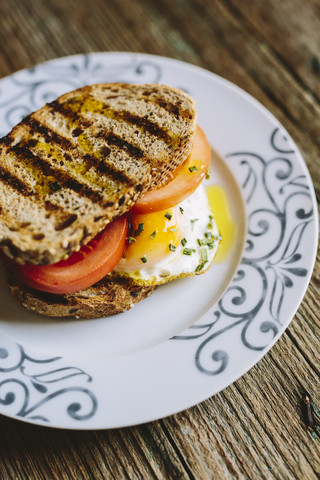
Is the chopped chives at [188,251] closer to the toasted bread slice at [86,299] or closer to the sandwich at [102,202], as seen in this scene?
the sandwich at [102,202]

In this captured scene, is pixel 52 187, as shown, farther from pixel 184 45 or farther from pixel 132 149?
pixel 184 45

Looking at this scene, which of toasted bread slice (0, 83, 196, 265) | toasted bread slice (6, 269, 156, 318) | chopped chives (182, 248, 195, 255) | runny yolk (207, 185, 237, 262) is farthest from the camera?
runny yolk (207, 185, 237, 262)

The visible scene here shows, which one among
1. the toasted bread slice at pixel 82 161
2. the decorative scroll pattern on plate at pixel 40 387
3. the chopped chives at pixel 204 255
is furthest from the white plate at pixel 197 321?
the toasted bread slice at pixel 82 161

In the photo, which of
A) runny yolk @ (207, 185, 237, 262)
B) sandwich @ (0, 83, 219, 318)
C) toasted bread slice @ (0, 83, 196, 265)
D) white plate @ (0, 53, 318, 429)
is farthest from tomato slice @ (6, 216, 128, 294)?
runny yolk @ (207, 185, 237, 262)

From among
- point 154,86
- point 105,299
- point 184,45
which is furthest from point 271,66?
Result: point 105,299

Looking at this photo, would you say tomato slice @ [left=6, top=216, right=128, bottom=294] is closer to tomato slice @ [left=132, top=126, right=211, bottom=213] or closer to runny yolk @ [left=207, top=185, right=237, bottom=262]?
tomato slice @ [left=132, top=126, right=211, bottom=213]

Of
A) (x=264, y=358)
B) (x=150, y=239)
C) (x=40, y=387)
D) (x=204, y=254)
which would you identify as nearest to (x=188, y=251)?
(x=204, y=254)

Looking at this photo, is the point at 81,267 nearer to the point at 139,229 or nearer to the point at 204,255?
the point at 139,229
